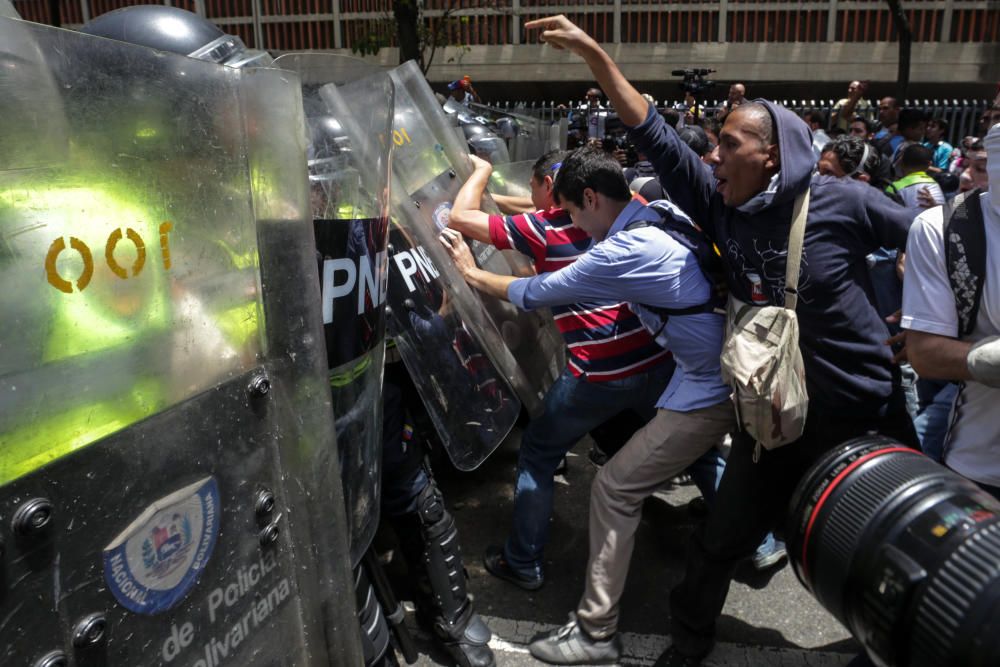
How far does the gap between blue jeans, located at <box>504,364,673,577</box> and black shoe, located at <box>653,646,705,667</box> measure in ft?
2.01

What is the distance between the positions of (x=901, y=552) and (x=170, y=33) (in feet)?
8.69

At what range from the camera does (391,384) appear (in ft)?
7.63

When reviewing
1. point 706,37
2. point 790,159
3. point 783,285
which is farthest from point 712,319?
point 706,37

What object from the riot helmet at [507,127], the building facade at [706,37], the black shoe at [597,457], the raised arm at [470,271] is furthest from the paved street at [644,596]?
the building facade at [706,37]

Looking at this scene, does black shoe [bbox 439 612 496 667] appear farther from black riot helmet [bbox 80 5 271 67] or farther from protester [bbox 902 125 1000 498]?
black riot helmet [bbox 80 5 271 67]

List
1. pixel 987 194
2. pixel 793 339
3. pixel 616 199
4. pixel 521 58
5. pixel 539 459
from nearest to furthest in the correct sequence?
pixel 987 194, pixel 793 339, pixel 616 199, pixel 539 459, pixel 521 58

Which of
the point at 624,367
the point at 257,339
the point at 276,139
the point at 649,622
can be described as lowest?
the point at 649,622

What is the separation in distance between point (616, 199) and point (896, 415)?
3.76 feet

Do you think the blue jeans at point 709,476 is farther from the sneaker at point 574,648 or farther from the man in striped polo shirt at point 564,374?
the sneaker at point 574,648

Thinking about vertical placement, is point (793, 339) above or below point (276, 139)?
below

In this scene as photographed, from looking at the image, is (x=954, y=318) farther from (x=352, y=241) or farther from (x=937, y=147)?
(x=937, y=147)

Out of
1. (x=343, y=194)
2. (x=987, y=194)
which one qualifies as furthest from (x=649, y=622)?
(x=343, y=194)

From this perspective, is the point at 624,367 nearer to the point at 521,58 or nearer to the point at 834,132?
the point at 834,132

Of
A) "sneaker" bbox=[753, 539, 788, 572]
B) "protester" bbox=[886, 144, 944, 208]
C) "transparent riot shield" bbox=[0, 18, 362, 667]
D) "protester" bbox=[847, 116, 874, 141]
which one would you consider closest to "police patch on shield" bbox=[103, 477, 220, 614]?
"transparent riot shield" bbox=[0, 18, 362, 667]
